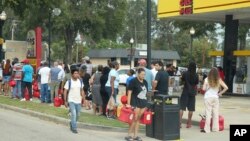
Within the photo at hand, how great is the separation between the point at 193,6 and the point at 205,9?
0.88m

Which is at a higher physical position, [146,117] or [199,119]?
[146,117]

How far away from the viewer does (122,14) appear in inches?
2315

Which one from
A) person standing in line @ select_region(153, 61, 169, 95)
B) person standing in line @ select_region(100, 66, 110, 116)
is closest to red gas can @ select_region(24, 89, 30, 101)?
person standing in line @ select_region(100, 66, 110, 116)

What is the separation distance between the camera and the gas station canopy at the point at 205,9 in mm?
23819

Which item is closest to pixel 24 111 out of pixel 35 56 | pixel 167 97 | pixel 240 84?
pixel 167 97

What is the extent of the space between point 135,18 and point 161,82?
319ft

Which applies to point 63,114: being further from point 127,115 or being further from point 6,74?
point 6,74

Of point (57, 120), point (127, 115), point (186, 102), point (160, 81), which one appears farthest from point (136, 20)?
point (127, 115)

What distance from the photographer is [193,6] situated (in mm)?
26062

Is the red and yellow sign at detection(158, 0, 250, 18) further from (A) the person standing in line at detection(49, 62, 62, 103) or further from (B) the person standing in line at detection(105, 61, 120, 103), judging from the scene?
(B) the person standing in line at detection(105, 61, 120, 103)

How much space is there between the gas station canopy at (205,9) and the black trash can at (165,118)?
38.2ft

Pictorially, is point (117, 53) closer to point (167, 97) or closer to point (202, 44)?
point (202, 44)

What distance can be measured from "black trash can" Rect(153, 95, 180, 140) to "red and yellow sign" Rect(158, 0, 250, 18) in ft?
38.2

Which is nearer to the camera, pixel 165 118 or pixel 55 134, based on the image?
pixel 165 118
